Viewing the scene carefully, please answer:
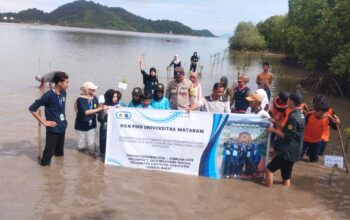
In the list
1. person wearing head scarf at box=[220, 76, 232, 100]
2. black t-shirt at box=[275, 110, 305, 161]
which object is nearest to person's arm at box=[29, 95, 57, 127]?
person wearing head scarf at box=[220, 76, 232, 100]

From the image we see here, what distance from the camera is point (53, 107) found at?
7.38m

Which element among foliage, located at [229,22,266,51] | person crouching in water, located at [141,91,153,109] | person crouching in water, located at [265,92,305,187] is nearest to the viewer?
person crouching in water, located at [265,92,305,187]

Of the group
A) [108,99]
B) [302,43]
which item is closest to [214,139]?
[108,99]

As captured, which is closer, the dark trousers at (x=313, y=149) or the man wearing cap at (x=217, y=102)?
the man wearing cap at (x=217, y=102)

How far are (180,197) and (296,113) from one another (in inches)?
98.0

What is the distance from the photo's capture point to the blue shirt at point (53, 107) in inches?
285

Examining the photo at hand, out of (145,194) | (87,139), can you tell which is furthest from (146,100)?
(145,194)

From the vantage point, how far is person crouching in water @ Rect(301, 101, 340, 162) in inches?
326

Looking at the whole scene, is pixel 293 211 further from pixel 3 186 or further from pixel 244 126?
pixel 3 186

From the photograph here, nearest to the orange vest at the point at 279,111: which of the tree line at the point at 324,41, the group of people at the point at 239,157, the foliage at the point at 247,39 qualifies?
the group of people at the point at 239,157

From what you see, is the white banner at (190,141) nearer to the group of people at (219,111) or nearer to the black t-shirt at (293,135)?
the group of people at (219,111)

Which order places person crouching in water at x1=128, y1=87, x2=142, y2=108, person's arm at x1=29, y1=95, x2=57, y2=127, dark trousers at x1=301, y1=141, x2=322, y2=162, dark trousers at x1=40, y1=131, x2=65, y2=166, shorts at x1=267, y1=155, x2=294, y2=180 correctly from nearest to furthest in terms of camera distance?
shorts at x1=267, y1=155, x2=294, y2=180 < person's arm at x1=29, y1=95, x2=57, y2=127 < dark trousers at x1=40, y1=131, x2=65, y2=166 < person crouching in water at x1=128, y1=87, x2=142, y2=108 < dark trousers at x1=301, y1=141, x2=322, y2=162

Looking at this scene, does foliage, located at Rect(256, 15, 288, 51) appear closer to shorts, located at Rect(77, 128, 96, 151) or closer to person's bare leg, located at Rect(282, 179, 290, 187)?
shorts, located at Rect(77, 128, 96, 151)

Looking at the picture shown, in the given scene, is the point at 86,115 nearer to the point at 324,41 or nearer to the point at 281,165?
the point at 281,165
